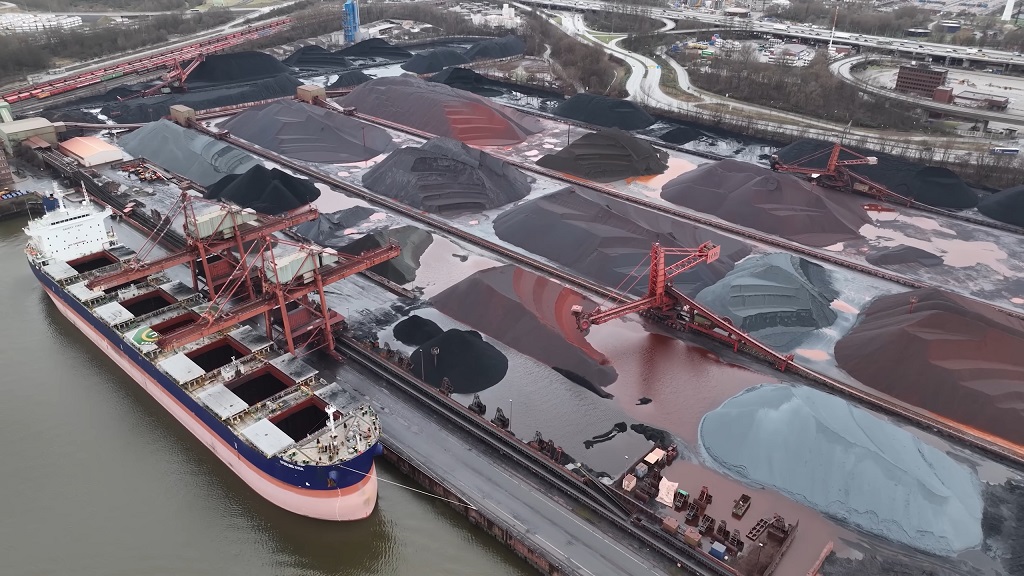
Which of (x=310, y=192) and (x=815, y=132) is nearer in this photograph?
(x=310, y=192)

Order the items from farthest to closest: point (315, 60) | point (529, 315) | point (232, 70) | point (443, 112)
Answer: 1. point (315, 60)
2. point (232, 70)
3. point (443, 112)
4. point (529, 315)

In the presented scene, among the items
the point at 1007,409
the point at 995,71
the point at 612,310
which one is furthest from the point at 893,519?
the point at 995,71

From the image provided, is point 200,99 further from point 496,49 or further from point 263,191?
point 496,49

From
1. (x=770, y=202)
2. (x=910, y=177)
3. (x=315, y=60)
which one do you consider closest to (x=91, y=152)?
(x=315, y=60)

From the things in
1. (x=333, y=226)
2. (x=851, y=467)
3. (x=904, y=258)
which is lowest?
(x=851, y=467)

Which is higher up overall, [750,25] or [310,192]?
[750,25]

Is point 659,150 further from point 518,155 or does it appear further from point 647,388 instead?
point 647,388

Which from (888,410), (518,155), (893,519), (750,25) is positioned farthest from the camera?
(750,25)
